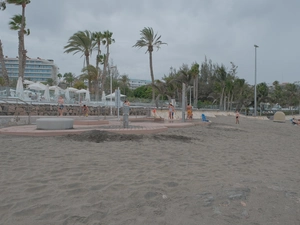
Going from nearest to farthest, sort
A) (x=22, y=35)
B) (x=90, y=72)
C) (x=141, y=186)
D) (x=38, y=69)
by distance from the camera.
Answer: (x=141, y=186), (x=22, y=35), (x=90, y=72), (x=38, y=69)

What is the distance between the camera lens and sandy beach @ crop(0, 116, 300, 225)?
3.05m

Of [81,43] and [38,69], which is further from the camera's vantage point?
[38,69]

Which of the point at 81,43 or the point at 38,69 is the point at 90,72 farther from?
the point at 38,69

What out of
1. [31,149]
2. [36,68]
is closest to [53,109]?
[31,149]

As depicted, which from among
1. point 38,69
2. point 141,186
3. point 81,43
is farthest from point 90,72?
point 38,69

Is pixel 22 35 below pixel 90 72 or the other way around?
the other way around

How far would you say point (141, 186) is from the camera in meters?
4.05

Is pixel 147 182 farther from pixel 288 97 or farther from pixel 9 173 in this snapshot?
pixel 288 97

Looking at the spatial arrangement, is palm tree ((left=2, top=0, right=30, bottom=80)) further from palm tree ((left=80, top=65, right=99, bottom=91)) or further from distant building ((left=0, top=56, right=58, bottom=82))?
A: distant building ((left=0, top=56, right=58, bottom=82))

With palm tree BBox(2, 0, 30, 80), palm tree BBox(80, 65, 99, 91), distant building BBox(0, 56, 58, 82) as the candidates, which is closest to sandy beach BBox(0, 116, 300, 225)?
palm tree BBox(2, 0, 30, 80)

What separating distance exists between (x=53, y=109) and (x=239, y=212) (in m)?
21.8

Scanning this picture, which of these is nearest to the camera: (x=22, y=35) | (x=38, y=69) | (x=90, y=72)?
(x=22, y=35)

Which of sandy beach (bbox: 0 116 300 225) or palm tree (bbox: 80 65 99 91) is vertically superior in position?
palm tree (bbox: 80 65 99 91)

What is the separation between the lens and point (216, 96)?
5931cm
